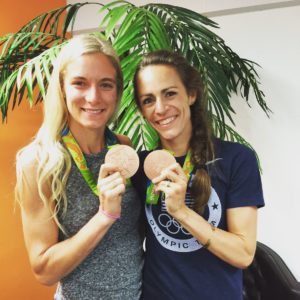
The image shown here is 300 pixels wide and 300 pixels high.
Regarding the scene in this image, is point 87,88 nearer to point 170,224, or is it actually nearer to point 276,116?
point 170,224

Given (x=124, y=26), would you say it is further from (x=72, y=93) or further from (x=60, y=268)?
(x=60, y=268)

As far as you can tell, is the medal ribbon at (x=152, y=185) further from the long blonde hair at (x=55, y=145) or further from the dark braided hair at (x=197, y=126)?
the long blonde hair at (x=55, y=145)

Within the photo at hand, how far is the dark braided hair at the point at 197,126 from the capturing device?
104cm

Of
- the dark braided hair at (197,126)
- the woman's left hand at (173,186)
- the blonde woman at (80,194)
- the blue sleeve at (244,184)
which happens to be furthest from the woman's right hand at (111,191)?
the blue sleeve at (244,184)

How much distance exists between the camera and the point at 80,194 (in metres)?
1.03

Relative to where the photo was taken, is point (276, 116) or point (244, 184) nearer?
point (244, 184)

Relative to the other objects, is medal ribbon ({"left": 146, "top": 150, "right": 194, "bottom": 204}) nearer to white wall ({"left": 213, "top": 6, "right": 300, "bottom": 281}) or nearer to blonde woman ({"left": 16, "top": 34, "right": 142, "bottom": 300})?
blonde woman ({"left": 16, "top": 34, "right": 142, "bottom": 300})

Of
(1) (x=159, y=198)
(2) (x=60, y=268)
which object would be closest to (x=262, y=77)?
(1) (x=159, y=198)

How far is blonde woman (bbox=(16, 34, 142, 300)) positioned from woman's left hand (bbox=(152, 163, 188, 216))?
0.12 meters

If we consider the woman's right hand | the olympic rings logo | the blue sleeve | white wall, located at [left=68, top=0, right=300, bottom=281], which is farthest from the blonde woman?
white wall, located at [left=68, top=0, right=300, bottom=281]

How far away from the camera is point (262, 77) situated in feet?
7.38

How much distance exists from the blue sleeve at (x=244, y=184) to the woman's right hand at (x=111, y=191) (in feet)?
1.19

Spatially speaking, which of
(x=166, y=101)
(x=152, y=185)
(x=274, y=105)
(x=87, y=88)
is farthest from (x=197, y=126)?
(x=274, y=105)

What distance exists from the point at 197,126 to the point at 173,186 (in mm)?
354
